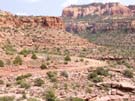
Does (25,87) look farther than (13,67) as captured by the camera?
No

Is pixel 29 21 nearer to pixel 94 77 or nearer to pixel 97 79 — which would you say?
pixel 94 77

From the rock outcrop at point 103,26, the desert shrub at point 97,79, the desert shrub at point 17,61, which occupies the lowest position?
the rock outcrop at point 103,26

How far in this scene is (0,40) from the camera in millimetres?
58969

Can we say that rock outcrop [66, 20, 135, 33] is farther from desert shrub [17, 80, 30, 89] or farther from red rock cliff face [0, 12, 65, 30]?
desert shrub [17, 80, 30, 89]

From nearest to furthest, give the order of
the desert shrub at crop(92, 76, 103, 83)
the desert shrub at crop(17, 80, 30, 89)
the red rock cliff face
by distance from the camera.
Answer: the desert shrub at crop(17, 80, 30, 89)
the desert shrub at crop(92, 76, 103, 83)
the red rock cliff face

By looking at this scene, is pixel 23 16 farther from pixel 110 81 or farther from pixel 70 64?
pixel 110 81

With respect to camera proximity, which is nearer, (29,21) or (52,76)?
(52,76)

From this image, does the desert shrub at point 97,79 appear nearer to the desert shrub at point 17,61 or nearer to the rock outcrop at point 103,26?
the desert shrub at point 17,61

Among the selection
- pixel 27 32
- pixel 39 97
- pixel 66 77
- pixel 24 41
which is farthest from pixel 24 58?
pixel 27 32

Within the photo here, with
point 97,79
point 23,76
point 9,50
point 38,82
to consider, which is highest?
point 23,76

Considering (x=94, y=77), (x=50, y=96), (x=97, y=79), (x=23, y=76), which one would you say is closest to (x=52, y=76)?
(x=23, y=76)

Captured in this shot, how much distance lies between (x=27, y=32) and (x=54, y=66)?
1344 inches

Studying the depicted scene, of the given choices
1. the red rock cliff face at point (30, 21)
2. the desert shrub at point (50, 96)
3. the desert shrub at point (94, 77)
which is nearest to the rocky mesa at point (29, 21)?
the red rock cliff face at point (30, 21)

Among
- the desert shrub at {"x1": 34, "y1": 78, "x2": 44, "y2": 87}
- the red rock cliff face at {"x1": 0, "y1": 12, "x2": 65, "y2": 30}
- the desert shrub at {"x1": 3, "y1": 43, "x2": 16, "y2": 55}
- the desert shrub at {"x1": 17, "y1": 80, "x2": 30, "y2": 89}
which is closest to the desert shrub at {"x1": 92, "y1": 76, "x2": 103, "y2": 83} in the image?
the desert shrub at {"x1": 34, "y1": 78, "x2": 44, "y2": 87}
